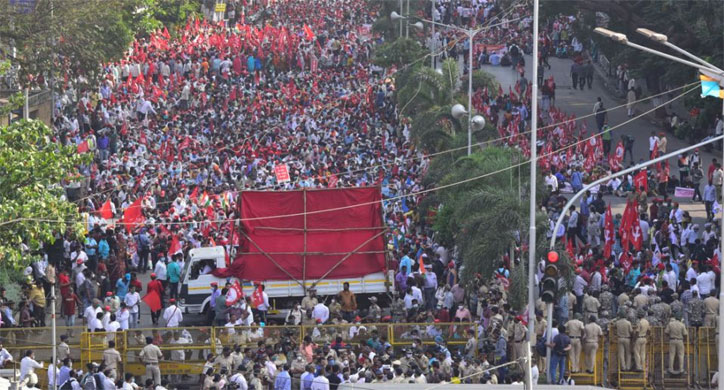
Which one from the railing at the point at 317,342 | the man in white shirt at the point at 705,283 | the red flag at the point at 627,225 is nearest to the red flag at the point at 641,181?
the red flag at the point at 627,225

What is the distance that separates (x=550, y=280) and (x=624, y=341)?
2.20 m

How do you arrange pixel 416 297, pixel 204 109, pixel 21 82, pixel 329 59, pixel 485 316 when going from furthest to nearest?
pixel 329 59 < pixel 204 109 < pixel 21 82 < pixel 416 297 < pixel 485 316

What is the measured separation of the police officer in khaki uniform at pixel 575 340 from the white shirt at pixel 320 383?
14.9ft

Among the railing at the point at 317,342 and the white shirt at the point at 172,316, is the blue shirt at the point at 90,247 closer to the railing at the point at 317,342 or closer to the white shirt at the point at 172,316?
the white shirt at the point at 172,316

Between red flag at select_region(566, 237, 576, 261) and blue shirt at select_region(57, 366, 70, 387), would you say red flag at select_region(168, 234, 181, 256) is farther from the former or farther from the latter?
blue shirt at select_region(57, 366, 70, 387)

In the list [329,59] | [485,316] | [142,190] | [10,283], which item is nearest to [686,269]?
[485,316]

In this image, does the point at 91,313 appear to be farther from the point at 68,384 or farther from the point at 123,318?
the point at 68,384

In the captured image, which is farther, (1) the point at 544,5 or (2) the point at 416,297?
(1) the point at 544,5

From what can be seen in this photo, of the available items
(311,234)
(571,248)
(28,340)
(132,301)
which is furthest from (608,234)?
(28,340)

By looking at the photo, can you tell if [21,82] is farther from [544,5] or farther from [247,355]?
[247,355]

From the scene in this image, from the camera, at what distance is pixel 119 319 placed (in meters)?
31.7

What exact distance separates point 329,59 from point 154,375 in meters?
40.3

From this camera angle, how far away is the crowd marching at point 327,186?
29.1m

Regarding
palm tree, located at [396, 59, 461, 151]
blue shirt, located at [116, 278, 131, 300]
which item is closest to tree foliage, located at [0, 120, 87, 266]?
blue shirt, located at [116, 278, 131, 300]
